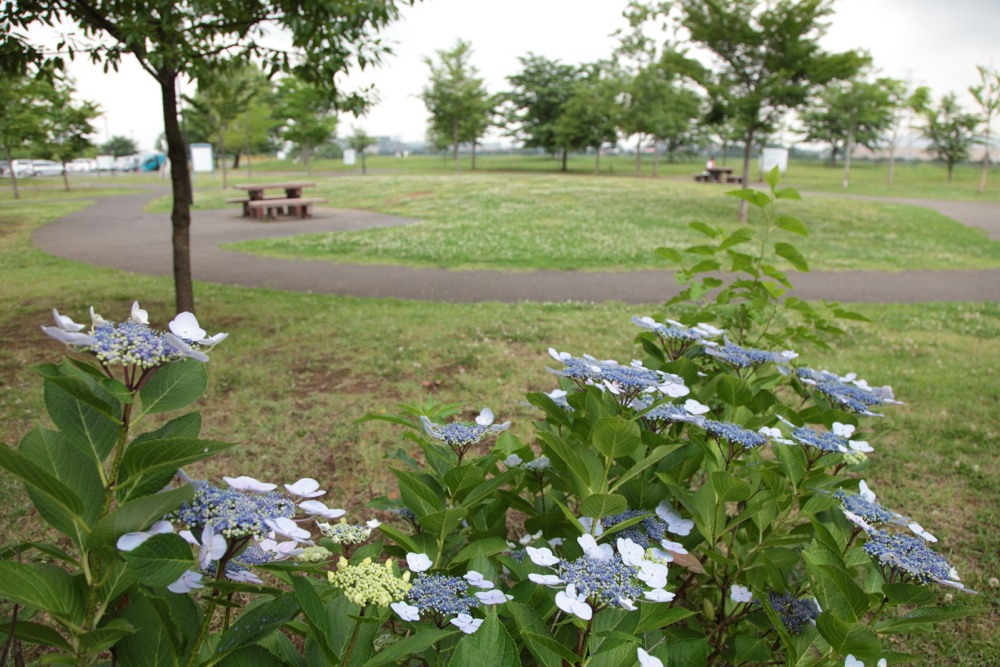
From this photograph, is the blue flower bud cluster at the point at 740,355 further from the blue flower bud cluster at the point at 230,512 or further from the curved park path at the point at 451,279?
the curved park path at the point at 451,279

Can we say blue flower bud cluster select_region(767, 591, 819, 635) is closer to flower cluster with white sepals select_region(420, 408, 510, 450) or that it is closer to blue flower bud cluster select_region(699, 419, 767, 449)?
blue flower bud cluster select_region(699, 419, 767, 449)

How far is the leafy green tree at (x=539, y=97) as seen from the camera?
152 ft

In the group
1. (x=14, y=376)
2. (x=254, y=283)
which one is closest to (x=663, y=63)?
(x=254, y=283)

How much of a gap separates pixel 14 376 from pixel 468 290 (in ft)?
16.2

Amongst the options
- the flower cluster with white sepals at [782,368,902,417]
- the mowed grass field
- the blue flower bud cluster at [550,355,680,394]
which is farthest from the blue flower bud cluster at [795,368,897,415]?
the blue flower bud cluster at [550,355,680,394]

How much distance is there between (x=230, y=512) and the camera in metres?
0.95

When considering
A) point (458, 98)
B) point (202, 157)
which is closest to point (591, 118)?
point (458, 98)

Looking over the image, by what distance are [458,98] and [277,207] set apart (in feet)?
79.9

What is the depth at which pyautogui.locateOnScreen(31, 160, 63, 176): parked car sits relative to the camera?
87.4 ft

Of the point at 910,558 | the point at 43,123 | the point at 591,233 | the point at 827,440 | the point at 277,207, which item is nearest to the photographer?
the point at 910,558

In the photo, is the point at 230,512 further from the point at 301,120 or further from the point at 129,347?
the point at 301,120

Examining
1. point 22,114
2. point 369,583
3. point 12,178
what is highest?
point 22,114

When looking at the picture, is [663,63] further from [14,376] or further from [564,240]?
[14,376]

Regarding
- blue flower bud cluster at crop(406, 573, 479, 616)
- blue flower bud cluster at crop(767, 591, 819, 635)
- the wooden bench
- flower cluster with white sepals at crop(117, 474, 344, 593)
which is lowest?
blue flower bud cluster at crop(767, 591, 819, 635)
